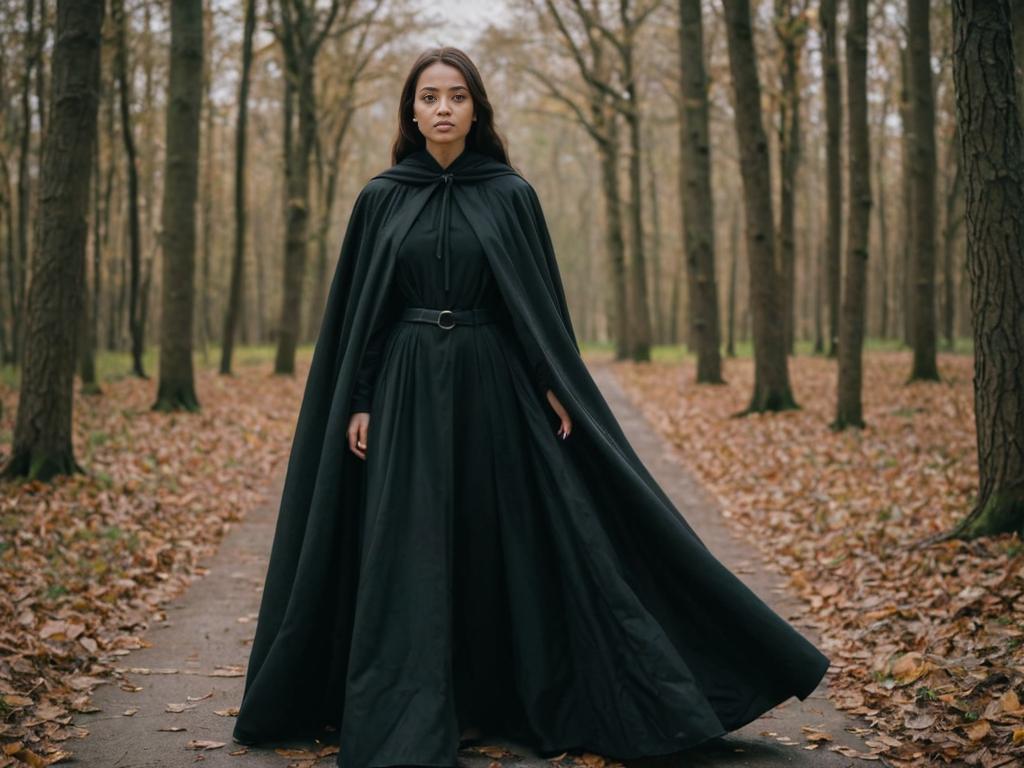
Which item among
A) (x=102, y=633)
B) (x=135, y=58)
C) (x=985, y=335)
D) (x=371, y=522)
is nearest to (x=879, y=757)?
(x=371, y=522)

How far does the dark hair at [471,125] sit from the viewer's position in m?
3.96

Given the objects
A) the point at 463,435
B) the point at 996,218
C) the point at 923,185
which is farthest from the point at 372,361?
the point at 923,185

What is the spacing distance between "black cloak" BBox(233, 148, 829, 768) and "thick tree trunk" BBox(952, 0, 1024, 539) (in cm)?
289

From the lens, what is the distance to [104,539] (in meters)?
7.29

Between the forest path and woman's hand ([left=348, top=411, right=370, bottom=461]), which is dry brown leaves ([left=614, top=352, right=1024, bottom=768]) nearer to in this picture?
the forest path

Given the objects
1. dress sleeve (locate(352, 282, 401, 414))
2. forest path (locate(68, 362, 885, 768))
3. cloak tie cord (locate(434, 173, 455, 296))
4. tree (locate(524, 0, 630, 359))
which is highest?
tree (locate(524, 0, 630, 359))

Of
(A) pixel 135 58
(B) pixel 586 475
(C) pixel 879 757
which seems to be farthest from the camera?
(A) pixel 135 58

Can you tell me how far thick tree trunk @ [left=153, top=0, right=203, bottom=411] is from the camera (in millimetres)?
13695

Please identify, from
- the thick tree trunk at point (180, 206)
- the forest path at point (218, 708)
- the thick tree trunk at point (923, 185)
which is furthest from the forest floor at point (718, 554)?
the thick tree trunk at point (923, 185)

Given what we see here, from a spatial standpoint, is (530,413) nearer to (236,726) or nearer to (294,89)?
(236,726)

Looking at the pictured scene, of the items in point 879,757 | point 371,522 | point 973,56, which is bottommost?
→ point 879,757

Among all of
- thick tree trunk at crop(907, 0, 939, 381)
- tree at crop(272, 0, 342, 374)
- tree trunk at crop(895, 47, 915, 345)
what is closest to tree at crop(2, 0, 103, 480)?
tree at crop(272, 0, 342, 374)

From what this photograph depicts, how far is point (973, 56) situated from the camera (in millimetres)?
5871

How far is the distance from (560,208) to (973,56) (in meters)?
40.3
